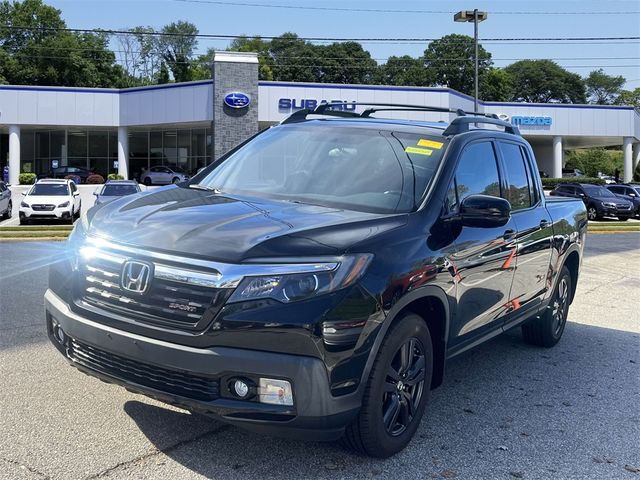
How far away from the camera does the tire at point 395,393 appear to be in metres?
3.21

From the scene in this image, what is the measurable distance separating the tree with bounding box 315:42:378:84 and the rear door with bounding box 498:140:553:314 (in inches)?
3696

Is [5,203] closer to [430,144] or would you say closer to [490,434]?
[430,144]

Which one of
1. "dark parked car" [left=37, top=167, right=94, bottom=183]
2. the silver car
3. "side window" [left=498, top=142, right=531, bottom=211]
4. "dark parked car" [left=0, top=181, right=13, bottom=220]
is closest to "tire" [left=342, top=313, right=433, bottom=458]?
"side window" [left=498, top=142, right=531, bottom=211]

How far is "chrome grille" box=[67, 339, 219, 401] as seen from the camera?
297cm

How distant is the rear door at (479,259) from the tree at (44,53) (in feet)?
246

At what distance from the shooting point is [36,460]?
3291mm

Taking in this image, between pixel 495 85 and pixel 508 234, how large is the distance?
102 metres

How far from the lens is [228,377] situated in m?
2.91

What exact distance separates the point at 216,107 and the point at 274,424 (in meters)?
34.0

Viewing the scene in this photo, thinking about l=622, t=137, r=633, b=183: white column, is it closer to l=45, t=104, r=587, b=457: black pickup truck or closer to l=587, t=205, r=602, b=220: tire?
l=587, t=205, r=602, b=220: tire

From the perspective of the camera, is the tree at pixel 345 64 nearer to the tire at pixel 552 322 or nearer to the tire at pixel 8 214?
the tire at pixel 8 214

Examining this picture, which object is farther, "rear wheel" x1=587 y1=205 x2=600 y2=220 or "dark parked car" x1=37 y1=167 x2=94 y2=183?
"dark parked car" x1=37 y1=167 x2=94 y2=183

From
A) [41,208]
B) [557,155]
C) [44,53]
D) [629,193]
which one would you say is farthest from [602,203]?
[44,53]

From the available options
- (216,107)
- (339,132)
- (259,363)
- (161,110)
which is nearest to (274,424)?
(259,363)
